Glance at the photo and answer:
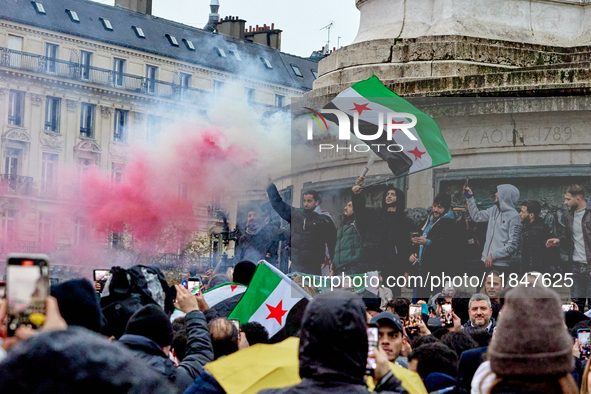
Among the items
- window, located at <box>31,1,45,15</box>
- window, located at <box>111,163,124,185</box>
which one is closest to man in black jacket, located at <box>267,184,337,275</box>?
window, located at <box>111,163,124,185</box>

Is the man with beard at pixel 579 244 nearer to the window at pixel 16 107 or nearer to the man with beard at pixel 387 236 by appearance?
the man with beard at pixel 387 236

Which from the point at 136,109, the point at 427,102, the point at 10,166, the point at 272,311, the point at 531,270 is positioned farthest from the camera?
the point at 136,109

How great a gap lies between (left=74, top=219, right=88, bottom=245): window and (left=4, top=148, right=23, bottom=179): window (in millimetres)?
5541

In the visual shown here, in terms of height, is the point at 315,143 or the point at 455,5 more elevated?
the point at 455,5

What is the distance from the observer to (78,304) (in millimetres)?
4660

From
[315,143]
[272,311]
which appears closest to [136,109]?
[315,143]

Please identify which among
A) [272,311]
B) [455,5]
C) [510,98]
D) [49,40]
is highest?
[49,40]

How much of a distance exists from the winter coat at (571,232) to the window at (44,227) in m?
34.7

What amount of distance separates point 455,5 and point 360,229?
4.97m

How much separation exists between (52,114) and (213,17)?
1329 cm

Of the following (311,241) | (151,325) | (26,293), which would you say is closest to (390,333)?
(151,325)

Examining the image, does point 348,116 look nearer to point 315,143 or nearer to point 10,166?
point 315,143

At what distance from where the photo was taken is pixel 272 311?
8.02 meters

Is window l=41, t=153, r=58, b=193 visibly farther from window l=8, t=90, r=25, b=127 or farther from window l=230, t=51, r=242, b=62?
window l=230, t=51, r=242, b=62
